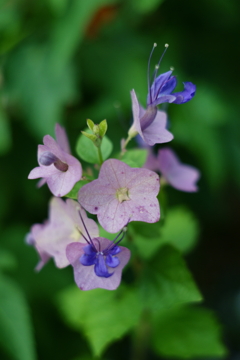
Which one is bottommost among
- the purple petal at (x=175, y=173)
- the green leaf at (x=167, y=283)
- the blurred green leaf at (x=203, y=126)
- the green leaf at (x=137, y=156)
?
the blurred green leaf at (x=203, y=126)

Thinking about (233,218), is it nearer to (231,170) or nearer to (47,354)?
(231,170)

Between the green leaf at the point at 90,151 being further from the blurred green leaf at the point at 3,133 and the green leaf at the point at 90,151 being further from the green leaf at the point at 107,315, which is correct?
the blurred green leaf at the point at 3,133

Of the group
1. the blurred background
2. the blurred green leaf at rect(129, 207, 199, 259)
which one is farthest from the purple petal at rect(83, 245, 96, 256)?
the blurred background

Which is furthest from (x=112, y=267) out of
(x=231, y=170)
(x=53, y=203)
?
(x=231, y=170)

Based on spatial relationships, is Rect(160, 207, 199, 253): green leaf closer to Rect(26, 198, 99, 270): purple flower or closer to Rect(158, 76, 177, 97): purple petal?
Rect(26, 198, 99, 270): purple flower

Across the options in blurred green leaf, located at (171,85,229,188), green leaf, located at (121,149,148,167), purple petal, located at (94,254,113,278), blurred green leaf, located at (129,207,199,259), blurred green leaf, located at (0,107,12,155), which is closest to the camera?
purple petal, located at (94,254,113,278)

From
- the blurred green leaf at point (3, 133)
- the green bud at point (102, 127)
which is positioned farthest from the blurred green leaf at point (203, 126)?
the green bud at point (102, 127)
